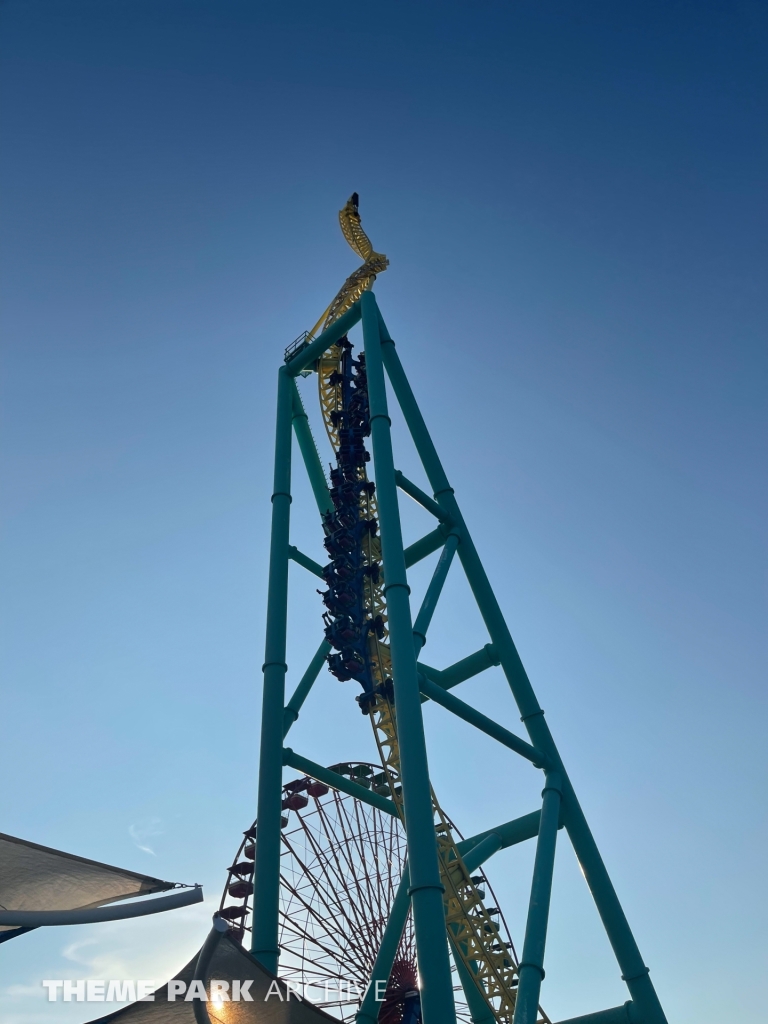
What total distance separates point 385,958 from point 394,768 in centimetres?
433

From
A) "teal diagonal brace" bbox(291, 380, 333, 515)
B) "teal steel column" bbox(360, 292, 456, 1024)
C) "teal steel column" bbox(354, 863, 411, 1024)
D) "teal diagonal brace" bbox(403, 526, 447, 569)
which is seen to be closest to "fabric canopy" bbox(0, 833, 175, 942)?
"teal steel column" bbox(360, 292, 456, 1024)

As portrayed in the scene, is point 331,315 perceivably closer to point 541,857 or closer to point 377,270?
point 377,270

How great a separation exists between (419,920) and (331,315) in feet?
50.1

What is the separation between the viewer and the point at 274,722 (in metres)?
15.8

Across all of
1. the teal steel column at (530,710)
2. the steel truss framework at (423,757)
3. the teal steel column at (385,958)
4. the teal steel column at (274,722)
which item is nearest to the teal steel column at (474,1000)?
the steel truss framework at (423,757)

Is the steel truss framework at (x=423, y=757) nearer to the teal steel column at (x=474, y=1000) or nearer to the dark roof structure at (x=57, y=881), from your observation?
the teal steel column at (x=474, y=1000)

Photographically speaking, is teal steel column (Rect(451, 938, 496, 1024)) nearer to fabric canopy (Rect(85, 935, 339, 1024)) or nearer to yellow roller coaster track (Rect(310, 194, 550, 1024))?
yellow roller coaster track (Rect(310, 194, 550, 1024))

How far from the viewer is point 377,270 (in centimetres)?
2358

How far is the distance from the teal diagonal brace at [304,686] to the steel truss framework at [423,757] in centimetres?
4

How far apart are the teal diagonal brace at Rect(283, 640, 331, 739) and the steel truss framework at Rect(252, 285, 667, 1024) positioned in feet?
0.12

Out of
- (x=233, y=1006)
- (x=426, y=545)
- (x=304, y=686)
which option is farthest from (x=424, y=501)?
(x=233, y=1006)

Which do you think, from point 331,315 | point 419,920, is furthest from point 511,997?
point 331,315

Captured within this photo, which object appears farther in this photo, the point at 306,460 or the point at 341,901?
the point at 341,901

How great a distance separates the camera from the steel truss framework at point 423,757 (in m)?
11.8
